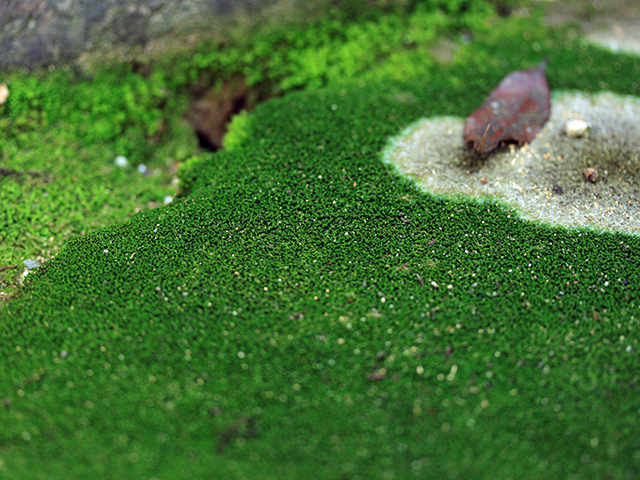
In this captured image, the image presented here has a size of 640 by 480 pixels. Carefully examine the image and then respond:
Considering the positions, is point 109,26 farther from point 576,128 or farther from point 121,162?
point 576,128

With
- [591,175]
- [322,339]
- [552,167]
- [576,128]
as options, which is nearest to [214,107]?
[322,339]

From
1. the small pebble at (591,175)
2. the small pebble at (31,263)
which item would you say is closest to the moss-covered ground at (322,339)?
the small pebble at (31,263)

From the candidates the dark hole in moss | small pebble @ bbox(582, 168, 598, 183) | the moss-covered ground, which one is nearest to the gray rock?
the dark hole in moss

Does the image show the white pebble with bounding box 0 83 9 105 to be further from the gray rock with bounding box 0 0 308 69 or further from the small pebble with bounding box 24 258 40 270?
the small pebble with bounding box 24 258 40 270

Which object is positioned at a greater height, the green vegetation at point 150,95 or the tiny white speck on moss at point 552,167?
the green vegetation at point 150,95

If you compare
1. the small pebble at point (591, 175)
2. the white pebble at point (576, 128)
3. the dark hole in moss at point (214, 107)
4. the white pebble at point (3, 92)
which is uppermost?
the white pebble at point (3, 92)

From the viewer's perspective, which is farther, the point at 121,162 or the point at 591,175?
the point at 121,162

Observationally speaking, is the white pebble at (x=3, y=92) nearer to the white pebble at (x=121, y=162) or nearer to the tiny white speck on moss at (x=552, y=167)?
the white pebble at (x=121, y=162)

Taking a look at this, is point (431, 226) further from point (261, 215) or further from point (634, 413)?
point (634, 413)
